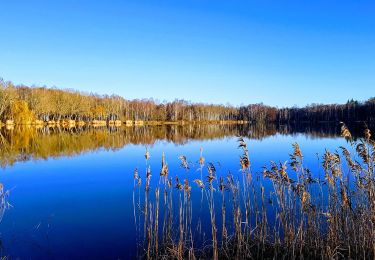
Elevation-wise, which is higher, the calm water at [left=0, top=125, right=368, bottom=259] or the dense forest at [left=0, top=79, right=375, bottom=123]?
the dense forest at [left=0, top=79, right=375, bottom=123]

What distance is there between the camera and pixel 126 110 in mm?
120250

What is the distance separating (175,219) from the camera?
37.0 ft

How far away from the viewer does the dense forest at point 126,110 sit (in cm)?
7362

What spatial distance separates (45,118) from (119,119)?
30.7 meters

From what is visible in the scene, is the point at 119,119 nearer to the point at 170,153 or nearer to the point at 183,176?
the point at 170,153

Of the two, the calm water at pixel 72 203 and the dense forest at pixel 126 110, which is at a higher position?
the dense forest at pixel 126 110

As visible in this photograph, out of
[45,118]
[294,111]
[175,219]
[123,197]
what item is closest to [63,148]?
[123,197]

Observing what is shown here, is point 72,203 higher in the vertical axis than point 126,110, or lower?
lower

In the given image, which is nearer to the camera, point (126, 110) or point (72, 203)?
point (72, 203)

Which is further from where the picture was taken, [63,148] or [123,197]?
[63,148]

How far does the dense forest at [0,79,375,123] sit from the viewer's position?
7362 cm

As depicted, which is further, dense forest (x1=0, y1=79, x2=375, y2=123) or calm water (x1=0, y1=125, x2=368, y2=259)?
dense forest (x1=0, y1=79, x2=375, y2=123)

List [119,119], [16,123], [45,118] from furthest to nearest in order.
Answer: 1. [119,119]
2. [45,118]
3. [16,123]

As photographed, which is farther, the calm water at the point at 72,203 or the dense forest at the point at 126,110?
the dense forest at the point at 126,110
